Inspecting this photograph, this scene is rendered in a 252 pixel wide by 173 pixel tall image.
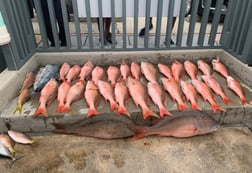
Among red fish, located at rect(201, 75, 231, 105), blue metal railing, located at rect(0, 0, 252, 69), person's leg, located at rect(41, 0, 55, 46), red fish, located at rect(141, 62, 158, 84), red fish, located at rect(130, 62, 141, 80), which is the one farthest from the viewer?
person's leg, located at rect(41, 0, 55, 46)

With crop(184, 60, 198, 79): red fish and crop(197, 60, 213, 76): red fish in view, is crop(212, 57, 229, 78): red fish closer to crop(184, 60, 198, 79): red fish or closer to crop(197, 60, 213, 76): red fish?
crop(197, 60, 213, 76): red fish

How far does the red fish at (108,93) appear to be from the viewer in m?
2.64

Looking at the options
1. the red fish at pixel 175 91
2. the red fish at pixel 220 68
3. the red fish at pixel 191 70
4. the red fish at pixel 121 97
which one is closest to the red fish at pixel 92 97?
the red fish at pixel 121 97

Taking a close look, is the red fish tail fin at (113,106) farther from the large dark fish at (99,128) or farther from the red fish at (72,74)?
the red fish at (72,74)

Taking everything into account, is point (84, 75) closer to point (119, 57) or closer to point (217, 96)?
point (119, 57)

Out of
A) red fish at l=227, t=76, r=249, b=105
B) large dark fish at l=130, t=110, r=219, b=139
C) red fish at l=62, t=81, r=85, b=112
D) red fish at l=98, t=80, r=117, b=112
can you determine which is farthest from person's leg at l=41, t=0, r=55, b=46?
red fish at l=227, t=76, r=249, b=105

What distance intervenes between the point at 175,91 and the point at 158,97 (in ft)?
0.93

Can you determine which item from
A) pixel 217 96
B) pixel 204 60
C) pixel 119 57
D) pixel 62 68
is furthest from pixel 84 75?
pixel 204 60

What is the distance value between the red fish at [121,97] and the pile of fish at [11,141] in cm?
112

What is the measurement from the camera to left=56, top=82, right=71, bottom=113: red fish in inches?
102

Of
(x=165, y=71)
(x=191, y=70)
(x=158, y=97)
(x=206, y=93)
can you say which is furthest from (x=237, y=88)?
(x=158, y=97)

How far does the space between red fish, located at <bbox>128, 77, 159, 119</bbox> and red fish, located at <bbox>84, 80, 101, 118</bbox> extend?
0.45 meters

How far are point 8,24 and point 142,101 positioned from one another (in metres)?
2.00

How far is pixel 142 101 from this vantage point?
105 inches
